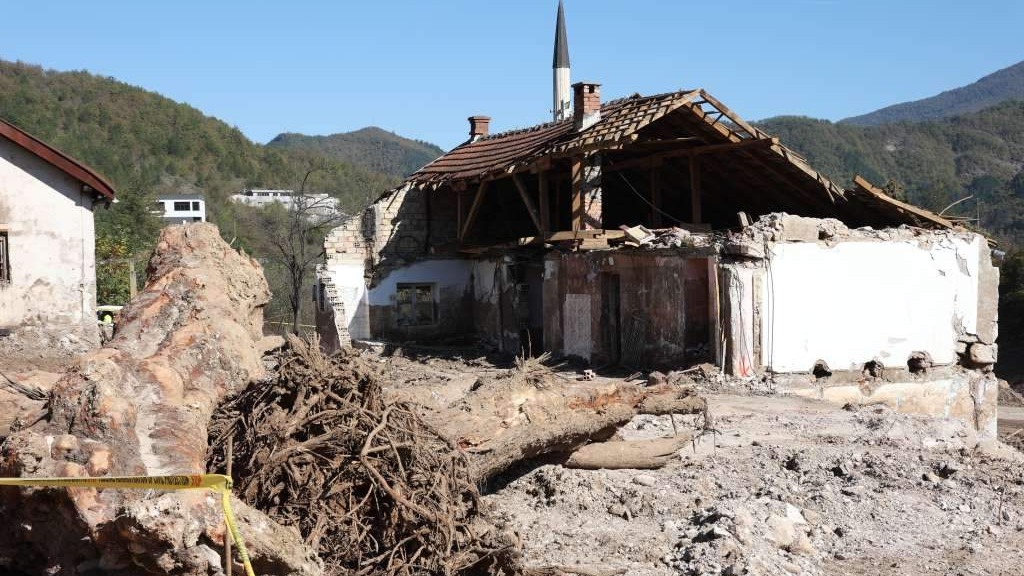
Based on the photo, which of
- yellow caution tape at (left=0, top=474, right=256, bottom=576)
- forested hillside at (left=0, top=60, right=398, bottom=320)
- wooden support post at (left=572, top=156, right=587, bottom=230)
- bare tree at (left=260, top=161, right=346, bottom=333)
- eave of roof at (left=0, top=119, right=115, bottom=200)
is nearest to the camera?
yellow caution tape at (left=0, top=474, right=256, bottom=576)

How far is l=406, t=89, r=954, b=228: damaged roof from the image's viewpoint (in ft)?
57.1

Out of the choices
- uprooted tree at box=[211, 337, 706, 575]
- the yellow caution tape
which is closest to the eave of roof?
uprooted tree at box=[211, 337, 706, 575]

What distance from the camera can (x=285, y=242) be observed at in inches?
1268

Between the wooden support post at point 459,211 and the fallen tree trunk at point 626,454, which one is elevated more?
the wooden support post at point 459,211

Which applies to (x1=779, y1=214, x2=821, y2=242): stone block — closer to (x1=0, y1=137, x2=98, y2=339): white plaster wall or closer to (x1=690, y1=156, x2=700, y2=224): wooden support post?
(x1=690, y1=156, x2=700, y2=224): wooden support post

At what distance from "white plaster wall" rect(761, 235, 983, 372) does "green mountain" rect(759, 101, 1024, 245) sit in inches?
2514

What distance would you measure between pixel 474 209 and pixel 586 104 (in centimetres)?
399

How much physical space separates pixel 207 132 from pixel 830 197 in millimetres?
72227

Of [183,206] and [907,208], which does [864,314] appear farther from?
[183,206]

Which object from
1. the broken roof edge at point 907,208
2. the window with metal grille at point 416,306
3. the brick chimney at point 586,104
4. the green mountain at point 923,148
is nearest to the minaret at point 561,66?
the window with metal grille at point 416,306

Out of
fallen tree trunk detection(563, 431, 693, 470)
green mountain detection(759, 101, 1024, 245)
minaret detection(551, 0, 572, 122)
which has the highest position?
green mountain detection(759, 101, 1024, 245)

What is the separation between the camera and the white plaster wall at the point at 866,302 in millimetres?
15336

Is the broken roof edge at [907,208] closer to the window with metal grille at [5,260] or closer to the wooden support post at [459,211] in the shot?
the wooden support post at [459,211]

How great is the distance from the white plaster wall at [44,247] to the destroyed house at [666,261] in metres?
5.67
